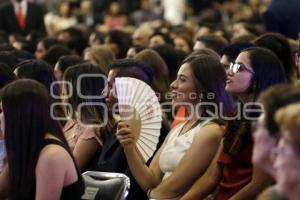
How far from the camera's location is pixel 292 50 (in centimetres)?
649

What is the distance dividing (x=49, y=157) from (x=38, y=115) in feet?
0.68

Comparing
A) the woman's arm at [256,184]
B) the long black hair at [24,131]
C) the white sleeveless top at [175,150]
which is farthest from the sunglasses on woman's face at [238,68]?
the long black hair at [24,131]

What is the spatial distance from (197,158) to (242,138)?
295mm

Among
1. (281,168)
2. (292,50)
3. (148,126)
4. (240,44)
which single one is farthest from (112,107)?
(281,168)

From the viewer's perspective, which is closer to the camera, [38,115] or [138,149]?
[38,115]

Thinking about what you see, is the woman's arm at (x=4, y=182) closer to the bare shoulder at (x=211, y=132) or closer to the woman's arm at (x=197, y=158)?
the woman's arm at (x=197, y=158)

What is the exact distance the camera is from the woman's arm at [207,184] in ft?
16.1

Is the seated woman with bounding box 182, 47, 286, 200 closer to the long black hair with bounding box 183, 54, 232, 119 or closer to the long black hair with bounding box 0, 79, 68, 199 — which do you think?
the long black hair with bounding box 183, 54, 232, 119

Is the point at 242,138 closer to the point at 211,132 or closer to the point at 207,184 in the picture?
the point at 211,132

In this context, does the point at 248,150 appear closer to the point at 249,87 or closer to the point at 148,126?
the point at 249,87

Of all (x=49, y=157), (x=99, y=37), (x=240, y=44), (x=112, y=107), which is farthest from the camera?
(x=99, y=37)

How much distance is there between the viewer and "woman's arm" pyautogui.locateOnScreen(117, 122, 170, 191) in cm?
505


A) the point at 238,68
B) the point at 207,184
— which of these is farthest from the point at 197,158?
the point at 238,68

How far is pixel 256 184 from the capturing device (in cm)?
454
